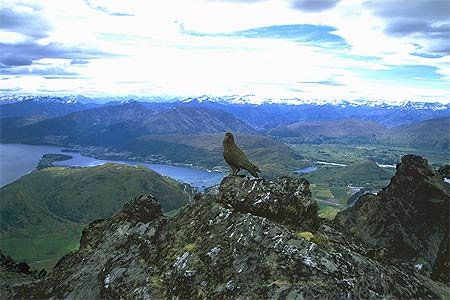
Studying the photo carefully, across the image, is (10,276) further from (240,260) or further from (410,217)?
(410,217)

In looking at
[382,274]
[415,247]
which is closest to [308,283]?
[382,274]

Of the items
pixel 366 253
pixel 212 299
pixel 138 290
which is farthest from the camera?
pixel 366 253

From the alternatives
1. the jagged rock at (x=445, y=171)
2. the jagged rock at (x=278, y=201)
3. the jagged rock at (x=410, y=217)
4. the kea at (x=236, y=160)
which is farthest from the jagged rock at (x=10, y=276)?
the jagged rock at (x=445, y=171)

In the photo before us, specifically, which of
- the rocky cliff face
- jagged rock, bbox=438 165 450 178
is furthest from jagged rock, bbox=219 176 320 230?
jagged rock, bbox=438 165 450 178

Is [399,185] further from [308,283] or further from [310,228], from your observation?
[308,283]

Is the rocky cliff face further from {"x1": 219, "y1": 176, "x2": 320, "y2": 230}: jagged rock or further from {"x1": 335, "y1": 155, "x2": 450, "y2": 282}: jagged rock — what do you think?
{"x1": 335, "y1": 155, "x2": 450, "y2": 282}: jagged rock

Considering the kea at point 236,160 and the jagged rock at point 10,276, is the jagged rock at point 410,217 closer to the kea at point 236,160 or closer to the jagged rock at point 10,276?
the kea at point 236,160
